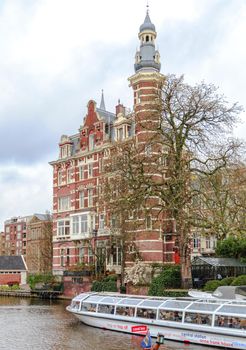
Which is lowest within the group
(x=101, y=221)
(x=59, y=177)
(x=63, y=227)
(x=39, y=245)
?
(x=39, y=245)

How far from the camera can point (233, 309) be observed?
26.2m

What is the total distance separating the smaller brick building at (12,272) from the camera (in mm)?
82812

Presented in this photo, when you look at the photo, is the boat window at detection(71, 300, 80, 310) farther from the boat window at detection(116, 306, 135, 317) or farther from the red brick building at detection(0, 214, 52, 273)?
the red brick building at detection(0, 214, 52, 273)

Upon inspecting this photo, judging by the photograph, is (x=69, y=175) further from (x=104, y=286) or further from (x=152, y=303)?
(x=152, y=303)

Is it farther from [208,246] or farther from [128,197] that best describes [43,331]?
[208,246]

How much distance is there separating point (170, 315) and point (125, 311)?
3.84 metres

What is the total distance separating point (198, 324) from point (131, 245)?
2602 centimetres

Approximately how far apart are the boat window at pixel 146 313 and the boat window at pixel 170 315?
2.27 feet

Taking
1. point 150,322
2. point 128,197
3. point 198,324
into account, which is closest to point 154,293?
point 128,197

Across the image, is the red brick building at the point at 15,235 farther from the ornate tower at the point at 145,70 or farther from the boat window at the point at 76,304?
the boat window at the point at 76,304

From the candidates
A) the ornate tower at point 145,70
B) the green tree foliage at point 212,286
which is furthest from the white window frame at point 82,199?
the green tree foliage at point 212,286

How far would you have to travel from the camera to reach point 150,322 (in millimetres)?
29688

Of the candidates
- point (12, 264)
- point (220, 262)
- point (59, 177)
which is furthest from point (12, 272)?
point (220, 262)

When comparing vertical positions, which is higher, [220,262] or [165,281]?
[220,262]
